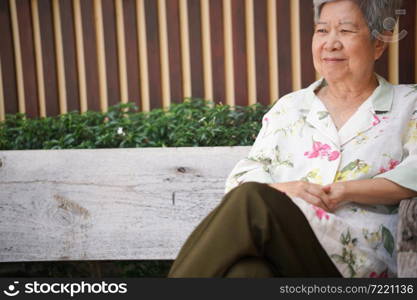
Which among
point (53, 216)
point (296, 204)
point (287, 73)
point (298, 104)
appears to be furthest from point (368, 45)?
point (53, 216)

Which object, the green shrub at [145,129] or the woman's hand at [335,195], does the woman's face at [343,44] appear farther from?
the green shrub at [145,129]

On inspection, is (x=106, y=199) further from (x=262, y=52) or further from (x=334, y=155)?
(x=262, y=52)

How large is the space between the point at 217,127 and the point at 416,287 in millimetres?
1623

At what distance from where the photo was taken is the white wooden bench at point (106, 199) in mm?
3043

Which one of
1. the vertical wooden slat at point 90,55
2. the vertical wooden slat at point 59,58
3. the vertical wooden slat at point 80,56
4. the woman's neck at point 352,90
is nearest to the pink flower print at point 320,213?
the woman's neck at point 352,90

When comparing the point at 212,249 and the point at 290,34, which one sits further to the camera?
the point at 290,34

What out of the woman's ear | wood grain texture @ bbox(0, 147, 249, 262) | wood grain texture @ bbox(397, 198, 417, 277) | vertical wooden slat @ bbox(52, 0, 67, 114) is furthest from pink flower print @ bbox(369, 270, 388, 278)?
vertical wooden slat @ bbox(52, 0, 67, 114)

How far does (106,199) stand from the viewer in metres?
3.11

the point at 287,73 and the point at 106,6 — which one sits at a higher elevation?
the point at 106,6

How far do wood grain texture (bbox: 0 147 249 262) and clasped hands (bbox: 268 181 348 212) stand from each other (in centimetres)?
89

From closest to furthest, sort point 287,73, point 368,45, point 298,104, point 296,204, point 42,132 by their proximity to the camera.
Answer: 1. point 296,204
2. point 368,45
3. point 298,104
4. point 42,132
5. point 287,73

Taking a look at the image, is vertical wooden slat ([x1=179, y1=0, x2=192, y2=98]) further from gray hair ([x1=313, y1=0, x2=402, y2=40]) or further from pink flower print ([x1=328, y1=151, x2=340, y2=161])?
pink flower print ([x1=328, y1=151, x2=340, y2=161])

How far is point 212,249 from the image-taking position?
73.7 inches

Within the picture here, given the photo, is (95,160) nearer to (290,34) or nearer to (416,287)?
(290,34)
